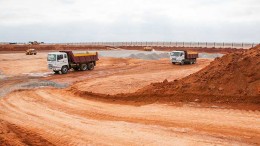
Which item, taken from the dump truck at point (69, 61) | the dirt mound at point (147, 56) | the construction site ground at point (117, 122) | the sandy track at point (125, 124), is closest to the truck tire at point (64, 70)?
the dump truck at point (69, 61)

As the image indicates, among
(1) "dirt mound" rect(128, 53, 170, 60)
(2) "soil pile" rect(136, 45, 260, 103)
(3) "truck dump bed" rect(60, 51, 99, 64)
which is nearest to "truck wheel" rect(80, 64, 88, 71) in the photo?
(3) "truck dump bed" rect(60, 51, 99, 64)

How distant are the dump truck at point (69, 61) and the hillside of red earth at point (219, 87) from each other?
48.8 feet

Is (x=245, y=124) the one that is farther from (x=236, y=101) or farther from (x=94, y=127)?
(x=94, y=127)

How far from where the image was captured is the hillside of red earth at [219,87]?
16.7m

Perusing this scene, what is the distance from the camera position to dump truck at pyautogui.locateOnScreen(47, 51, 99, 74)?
34.3 meters

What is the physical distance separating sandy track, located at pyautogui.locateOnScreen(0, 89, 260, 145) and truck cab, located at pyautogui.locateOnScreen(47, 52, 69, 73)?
613 inches

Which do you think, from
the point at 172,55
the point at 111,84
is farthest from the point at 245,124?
the point at 172,55

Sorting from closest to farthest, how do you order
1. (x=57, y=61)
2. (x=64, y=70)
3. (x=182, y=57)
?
(x=57, y=61)
(x=64, y=70)
(x=182, y=57)

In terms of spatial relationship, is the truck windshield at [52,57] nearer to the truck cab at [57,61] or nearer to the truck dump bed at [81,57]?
the truck cab at [57,61]

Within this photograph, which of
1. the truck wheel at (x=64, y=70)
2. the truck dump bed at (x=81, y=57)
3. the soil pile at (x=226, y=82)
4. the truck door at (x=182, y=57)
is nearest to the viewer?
the soil pile at (x=226, y=82)

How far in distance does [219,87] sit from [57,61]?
846 inches

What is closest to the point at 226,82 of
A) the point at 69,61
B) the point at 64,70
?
the point at 64,70

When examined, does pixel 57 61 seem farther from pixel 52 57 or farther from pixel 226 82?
pixel 226 82

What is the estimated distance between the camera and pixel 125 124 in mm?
13766
